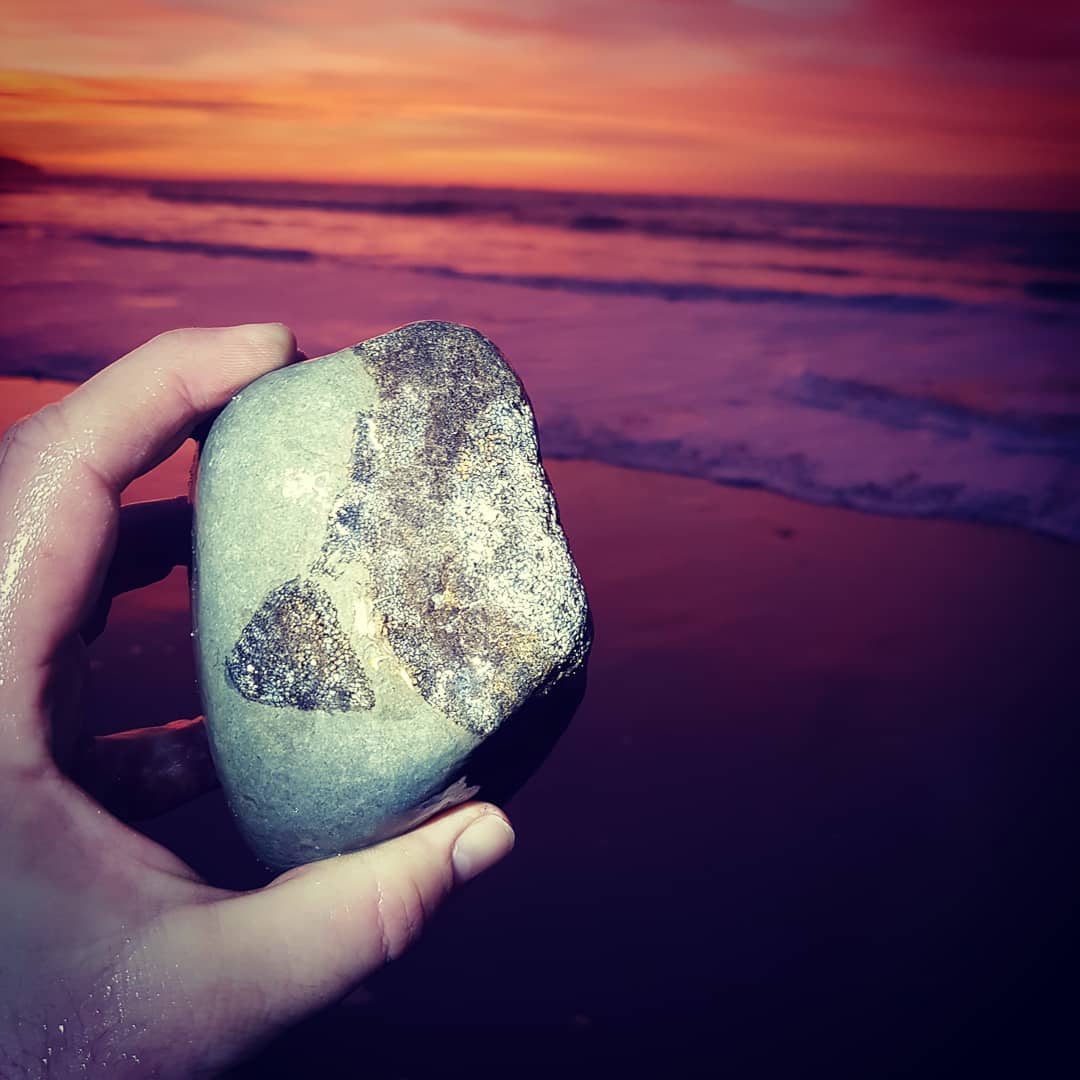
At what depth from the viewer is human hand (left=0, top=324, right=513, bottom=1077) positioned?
1.54 m

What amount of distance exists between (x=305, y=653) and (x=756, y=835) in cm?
182

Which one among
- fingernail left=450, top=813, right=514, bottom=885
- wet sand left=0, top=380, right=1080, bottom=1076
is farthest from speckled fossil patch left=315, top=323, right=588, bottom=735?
wet sand left=0, top=380, right=1080, bottom=1076

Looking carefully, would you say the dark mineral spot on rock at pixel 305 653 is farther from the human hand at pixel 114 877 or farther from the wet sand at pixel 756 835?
the wet sand at pixel 756 835

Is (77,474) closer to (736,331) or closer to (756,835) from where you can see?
(756,835)

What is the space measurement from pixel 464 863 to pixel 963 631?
284cm

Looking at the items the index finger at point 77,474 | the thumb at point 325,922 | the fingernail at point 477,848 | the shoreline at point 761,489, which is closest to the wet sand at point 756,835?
the thumb at point 325,922

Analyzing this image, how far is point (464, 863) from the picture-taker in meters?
1.81

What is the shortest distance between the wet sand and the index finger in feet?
2.82

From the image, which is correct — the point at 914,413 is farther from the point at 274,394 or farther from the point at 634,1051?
the point at 274,394

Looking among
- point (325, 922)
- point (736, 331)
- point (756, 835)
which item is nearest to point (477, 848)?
point (325, 922)

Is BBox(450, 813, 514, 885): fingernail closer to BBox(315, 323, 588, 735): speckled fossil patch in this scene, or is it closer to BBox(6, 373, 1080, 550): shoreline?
BBox(315, 323, 588, 735): speckled fossil patch

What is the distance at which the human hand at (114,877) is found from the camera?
5.04 ft

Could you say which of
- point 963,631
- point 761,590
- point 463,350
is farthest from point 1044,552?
point 463,350

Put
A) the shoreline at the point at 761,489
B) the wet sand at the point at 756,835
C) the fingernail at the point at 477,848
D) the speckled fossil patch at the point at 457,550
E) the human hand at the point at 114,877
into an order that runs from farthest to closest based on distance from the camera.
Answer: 1. the shoreline at the point at 761,489
2. the wet sand at the point at 756,835
3. the fingernail at the point at 477,848
4. the speckled fossil patch at the point at 457,550
5. the human hand at the point at 114,877
